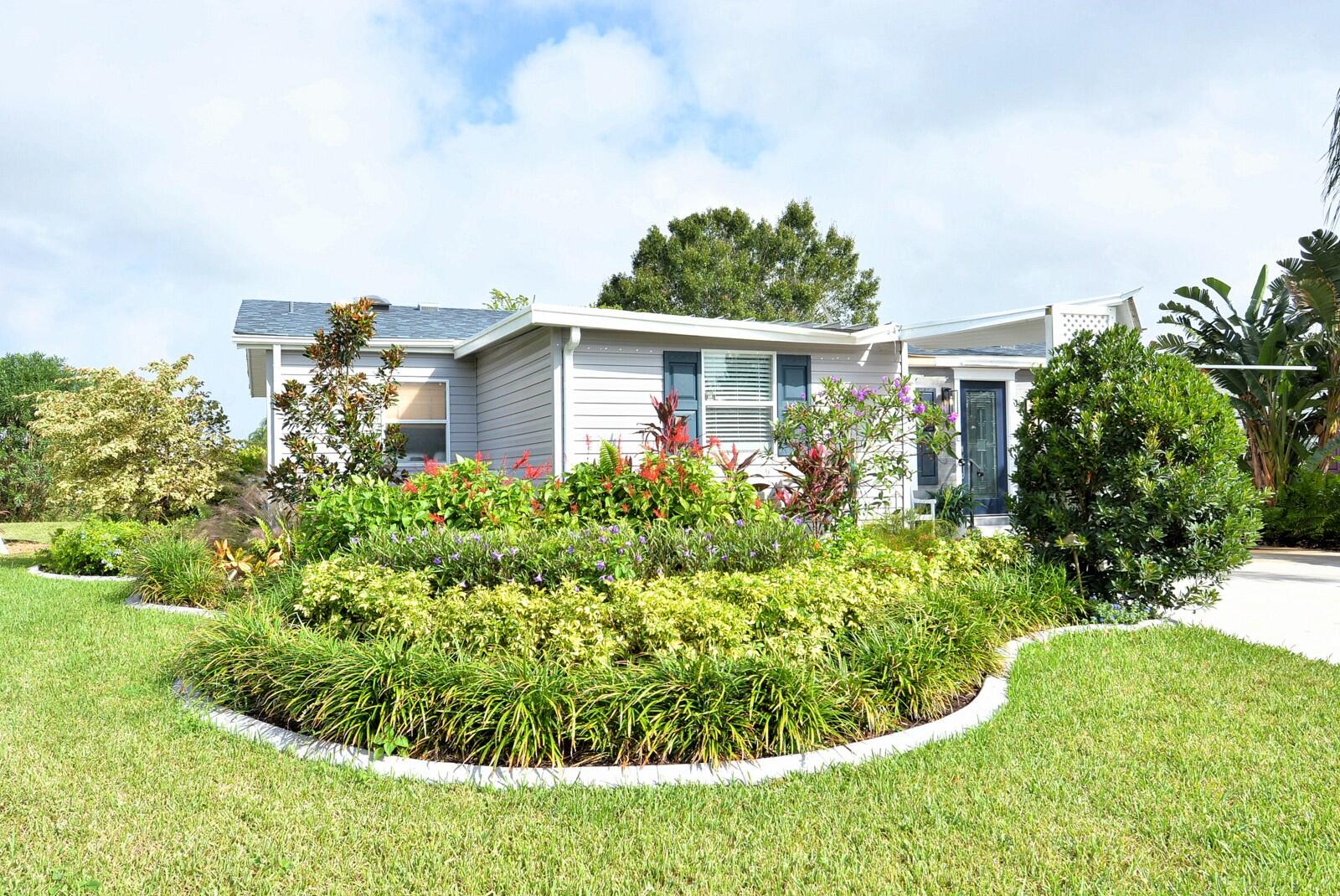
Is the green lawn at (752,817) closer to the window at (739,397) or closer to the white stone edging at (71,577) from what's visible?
the white stone edging at (71,577)

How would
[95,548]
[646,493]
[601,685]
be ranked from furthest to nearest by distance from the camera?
1. [95,548]
2. [646,493]
3. [601,685]

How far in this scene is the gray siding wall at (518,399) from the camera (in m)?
9.72

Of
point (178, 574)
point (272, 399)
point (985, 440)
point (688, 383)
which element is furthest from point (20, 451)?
point (985, 440)

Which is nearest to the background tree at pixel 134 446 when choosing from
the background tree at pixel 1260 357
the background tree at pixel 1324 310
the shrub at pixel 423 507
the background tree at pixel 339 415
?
the background tree at pixel 339 415

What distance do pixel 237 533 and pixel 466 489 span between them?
12.4ft

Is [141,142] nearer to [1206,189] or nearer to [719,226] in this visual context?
[1206,189]

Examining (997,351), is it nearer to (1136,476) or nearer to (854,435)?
(854,435)

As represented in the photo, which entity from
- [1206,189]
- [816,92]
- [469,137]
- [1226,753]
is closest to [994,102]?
[816,92]

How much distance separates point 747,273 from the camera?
28922 millimetres

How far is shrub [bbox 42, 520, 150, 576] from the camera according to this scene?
32.1 ft

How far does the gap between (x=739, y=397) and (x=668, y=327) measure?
4.70 feet

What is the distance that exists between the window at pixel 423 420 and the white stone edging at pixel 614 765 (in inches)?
306

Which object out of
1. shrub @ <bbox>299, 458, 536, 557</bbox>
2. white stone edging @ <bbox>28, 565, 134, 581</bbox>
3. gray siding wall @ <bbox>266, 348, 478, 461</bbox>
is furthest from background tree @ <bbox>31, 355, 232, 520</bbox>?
shrub @ <bbox>299, 458, 536, 557</bbox>

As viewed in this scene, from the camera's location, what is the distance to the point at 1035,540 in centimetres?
698
